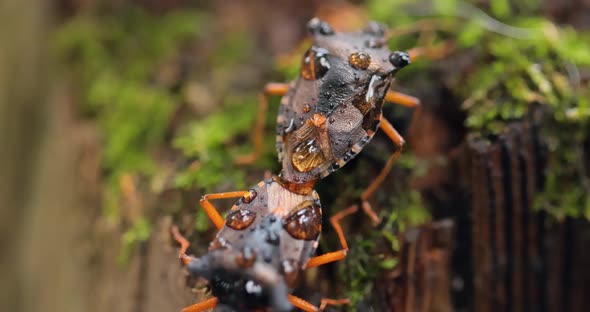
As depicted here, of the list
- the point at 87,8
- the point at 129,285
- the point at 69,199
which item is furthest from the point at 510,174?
the point at 87,8

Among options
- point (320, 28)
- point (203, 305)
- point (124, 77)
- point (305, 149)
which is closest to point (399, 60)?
point (320, 28)

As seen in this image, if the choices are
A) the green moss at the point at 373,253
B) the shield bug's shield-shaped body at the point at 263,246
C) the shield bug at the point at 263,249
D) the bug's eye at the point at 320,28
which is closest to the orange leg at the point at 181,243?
the shield bug at the point at 263,249

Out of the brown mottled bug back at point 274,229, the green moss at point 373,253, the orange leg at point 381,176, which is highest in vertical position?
the orange leg at point 381,176

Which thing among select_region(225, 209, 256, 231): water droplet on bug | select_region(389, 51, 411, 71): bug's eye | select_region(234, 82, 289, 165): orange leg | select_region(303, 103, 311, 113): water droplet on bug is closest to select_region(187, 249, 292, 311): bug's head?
select_region(225, 209, 256, 231): water droplet on bug

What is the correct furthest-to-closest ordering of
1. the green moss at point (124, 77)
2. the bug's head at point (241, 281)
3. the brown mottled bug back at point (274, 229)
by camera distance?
the green moss at point (124, 77)
the brown mottled bug back at point (274, 229)
the bug's head at point (241, 281)

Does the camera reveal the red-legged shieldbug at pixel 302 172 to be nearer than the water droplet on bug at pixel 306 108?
Yes

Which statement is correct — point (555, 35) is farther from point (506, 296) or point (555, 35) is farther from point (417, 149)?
point (506, 296)

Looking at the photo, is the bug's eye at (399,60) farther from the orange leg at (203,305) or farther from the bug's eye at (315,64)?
the orange leg at (203,305)
